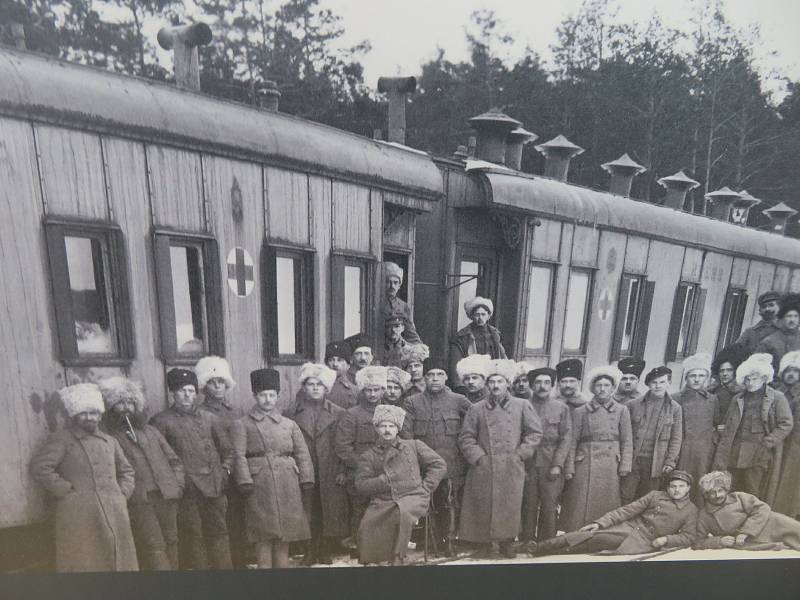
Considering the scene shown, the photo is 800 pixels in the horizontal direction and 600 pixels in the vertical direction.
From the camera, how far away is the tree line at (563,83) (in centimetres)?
249

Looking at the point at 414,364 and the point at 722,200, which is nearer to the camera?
the point at 414,364

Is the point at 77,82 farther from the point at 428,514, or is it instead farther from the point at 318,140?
the point at 428,514

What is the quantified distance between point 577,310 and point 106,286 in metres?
2.38

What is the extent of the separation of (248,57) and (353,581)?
8.74ft

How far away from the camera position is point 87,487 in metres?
2.40

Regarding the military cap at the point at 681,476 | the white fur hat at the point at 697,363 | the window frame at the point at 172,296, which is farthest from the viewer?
Answer: the white fur hat at the point at 697,363

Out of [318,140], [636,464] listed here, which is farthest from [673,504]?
[318,140]

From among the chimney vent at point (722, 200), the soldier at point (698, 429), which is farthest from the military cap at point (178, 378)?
the chimney vent at point (722, 200)

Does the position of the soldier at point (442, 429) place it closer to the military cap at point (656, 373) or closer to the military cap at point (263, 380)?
the military cap at point (263, 380)

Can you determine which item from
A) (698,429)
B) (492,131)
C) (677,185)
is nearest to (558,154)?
(492,131)

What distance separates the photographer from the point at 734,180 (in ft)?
10.3

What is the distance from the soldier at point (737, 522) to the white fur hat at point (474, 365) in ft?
4.68

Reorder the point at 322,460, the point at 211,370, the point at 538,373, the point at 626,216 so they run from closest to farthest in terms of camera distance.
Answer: the point at 211,370 < the point at 322,460 < the point at 538,373 < the point at 626,216

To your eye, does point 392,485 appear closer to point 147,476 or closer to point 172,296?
point 147,476
